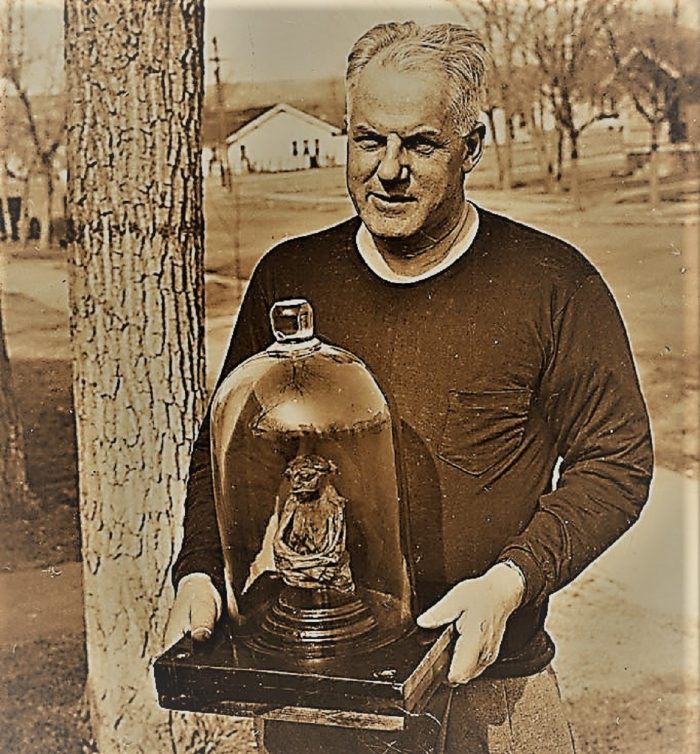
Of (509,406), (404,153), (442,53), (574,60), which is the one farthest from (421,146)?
(509,406)

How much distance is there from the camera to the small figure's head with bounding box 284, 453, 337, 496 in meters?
1.61

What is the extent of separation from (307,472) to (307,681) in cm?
27

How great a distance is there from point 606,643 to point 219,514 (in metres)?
0.58

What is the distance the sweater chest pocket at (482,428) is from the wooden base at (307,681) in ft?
0.85

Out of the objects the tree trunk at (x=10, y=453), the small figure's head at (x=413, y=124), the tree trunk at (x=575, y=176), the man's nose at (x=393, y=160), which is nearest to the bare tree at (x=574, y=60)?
the tree trunk at (x=575, y=176)

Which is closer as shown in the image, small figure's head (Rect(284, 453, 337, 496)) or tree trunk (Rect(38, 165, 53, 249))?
small figure's head (Rect(284, 453, 337, 496))

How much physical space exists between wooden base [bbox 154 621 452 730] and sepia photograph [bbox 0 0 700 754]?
0.12 ft

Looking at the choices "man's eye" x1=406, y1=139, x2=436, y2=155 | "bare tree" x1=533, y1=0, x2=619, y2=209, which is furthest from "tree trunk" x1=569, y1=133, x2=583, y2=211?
"man's eye" x1=406, y1=139, x2=436, y2=155

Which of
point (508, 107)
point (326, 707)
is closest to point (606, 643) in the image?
point (326, 707)

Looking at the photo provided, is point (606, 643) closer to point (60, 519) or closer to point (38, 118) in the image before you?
point (60, 519)

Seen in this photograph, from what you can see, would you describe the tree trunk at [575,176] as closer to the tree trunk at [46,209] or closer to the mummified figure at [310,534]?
the mummified figure at [310,534]

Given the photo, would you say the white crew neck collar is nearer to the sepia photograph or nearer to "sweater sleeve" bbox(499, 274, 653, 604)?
the sepia photograph

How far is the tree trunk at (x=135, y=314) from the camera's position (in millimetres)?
1763

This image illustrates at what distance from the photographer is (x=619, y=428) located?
171cm
